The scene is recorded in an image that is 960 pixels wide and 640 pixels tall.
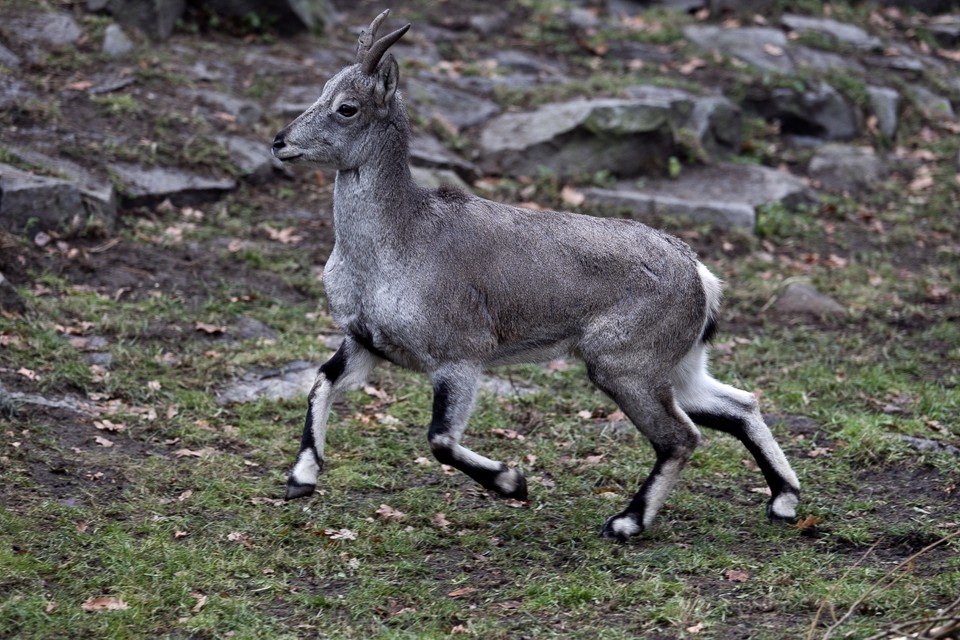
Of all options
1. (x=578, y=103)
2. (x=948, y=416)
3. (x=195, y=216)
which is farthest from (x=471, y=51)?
(x=948, y=416)

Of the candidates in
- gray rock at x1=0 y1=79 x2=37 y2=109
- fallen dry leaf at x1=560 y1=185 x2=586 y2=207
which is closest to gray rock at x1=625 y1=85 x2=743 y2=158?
fallen dry leaf at x1=560 y1=185 x2=586 y2=207

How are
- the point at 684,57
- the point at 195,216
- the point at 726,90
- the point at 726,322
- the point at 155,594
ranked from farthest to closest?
1. the point at 684,57
2. the point at 726,90
3. the point at 195,216
4. the point at 726,322
5. the point at 155,594

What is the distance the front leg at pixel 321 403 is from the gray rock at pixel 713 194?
641 centimetres

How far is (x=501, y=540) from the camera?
627 cm

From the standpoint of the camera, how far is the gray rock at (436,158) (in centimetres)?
1223

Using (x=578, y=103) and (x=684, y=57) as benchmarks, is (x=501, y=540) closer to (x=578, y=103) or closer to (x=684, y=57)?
(x=578, y=103)

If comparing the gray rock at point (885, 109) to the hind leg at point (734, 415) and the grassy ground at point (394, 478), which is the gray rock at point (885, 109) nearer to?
the grassy ground at point (394, 478)

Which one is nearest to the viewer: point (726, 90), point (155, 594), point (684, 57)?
point (155, 594)

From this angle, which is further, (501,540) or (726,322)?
(726,322)

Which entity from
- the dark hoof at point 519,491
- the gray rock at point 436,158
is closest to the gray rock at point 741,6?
the gray rock at point 436,158

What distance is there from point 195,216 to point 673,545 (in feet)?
21.0

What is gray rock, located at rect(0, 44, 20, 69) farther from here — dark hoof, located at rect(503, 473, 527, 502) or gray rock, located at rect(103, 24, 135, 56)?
dark hoof, located at rect(503, 473, 527, 502)

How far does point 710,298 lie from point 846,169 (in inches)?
335

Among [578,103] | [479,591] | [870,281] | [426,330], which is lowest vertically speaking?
[870,281]
